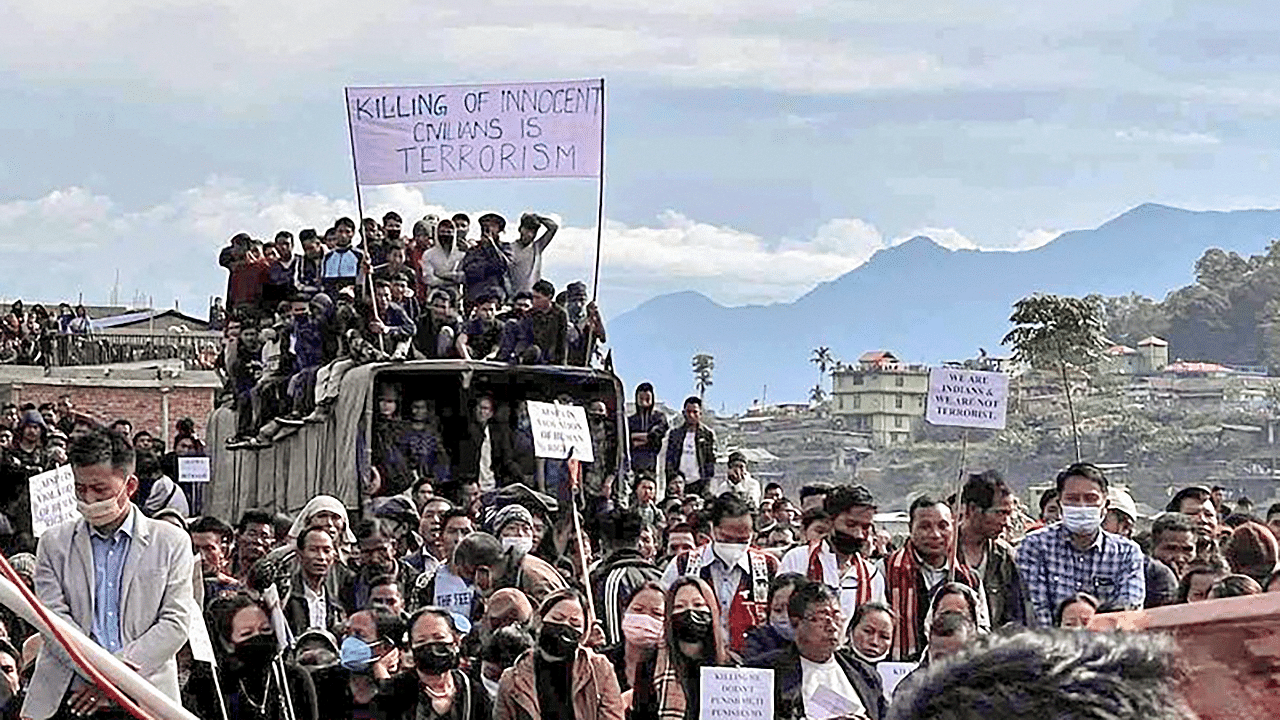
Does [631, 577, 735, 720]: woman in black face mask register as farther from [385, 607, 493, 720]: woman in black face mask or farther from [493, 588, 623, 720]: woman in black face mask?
[385, 607, 493, 720]: woman in black face mask

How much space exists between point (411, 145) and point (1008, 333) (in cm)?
805

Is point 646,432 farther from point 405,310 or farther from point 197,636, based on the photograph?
point 197,636

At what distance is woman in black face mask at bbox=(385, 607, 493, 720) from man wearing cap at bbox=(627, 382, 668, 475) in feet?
28.9

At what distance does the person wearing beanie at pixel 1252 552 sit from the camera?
9.47 metres

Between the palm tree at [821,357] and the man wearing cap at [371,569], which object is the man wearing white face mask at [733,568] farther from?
Answer: the palm tree at [821,357]

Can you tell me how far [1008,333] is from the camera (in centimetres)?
2305

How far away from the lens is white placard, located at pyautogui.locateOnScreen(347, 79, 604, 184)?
55.1 feet

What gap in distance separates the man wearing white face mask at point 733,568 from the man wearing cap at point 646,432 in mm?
6912

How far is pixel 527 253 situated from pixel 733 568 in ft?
24.0

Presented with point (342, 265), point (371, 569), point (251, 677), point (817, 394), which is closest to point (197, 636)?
point (251, 677)

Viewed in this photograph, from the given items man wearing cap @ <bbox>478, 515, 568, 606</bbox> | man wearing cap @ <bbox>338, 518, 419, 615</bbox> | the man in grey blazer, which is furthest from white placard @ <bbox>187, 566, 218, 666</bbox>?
man wearing cap @ <bbox>338, 518, 419, 615</bbox>

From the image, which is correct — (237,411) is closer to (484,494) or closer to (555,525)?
(484,494)

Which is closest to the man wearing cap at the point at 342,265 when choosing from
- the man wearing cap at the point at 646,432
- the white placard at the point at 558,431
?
the man wearing cap at the point at 646,432

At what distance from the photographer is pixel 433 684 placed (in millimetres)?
8383
